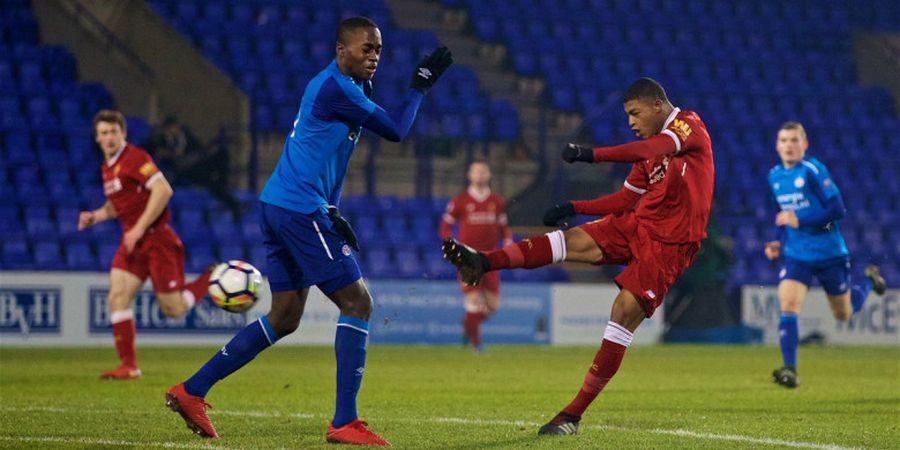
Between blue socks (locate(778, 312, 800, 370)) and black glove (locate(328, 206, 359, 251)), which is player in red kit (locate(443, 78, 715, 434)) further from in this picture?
blue socks (locate(778, 312, 800, 370))

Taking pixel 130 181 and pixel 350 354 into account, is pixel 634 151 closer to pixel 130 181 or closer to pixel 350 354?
pixel 350 354

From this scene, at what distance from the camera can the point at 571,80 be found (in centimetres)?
2486

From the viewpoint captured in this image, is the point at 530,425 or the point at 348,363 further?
the point at 530,425

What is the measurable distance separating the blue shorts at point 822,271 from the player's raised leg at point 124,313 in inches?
224

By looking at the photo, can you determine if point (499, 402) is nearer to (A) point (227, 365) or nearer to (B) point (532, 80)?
(A) point (227, 365)

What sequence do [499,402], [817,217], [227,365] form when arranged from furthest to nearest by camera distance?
[817,217]
[499,402]
[227,365]

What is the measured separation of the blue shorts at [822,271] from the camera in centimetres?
1221

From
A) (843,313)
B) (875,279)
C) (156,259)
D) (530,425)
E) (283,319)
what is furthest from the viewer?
(875,279)

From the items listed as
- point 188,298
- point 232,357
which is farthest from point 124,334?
point 232,357

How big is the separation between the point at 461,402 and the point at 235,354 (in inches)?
116

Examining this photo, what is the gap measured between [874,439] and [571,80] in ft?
58.8

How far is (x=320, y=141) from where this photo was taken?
6941 mm

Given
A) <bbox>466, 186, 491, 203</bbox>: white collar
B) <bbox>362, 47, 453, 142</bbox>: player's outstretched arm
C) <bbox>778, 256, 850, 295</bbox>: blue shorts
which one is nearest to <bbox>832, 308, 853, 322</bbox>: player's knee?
<bbox>778, 256, 850, 295</bbox>: blue shorts

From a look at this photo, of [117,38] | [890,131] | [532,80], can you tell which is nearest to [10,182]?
[117,38]
